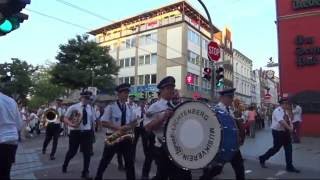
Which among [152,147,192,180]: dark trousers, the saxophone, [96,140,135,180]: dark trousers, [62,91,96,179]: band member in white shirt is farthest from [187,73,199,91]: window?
[152,147,192,180]: dark trousers

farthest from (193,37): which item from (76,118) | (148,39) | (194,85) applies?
(76,118)

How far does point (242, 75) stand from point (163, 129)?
87520 mm

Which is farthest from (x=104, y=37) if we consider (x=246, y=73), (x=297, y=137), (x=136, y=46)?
(x=297, y=137)

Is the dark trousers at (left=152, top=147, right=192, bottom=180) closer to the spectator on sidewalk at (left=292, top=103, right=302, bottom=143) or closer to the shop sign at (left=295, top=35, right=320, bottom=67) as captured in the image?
the spectator on sidewalk at (left=292, top=103, right=302, bottom=143)

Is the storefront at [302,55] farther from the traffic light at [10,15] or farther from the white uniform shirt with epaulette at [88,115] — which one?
the traffic light at [10,15]

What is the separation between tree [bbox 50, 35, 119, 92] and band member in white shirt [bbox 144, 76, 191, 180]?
4656 cm

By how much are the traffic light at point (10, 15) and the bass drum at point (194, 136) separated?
3982 millimetres

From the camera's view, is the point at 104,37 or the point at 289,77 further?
the point at 104,37

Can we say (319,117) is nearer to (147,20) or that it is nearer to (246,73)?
(147,20)

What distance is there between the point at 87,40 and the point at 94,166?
4373 centimetres

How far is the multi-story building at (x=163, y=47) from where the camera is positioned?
58.1 meters

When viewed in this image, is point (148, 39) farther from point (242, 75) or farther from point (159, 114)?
point (159, 114)

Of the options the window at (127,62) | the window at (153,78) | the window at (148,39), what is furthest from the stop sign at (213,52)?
the window at (127,62)

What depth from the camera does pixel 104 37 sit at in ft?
232
